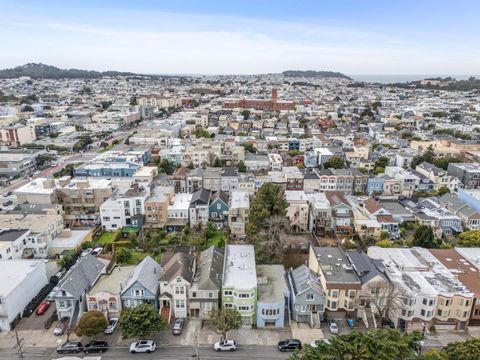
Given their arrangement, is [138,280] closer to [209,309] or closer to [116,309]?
[116,309]

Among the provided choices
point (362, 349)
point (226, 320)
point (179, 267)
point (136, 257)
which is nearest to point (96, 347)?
point (179, 267)

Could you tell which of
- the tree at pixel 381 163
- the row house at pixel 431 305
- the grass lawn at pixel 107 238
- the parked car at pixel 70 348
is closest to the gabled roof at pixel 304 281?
the row house at pixel 431 305

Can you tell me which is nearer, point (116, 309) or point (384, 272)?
point (116, 309)

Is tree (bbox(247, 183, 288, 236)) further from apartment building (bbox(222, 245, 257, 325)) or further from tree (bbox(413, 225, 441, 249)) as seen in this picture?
tree (bbox(413, 225, 441, 249))

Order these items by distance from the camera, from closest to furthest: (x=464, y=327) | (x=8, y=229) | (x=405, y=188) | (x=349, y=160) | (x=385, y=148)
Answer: (x=464, y=327)
(x=8, y=229)
(x=405, y=188)
(x=349, y=160)
(x=385, y=148)

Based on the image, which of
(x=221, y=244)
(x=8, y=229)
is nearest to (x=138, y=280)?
(x=221, y=244)

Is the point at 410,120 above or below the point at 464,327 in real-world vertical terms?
above

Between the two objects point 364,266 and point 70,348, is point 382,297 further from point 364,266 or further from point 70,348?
point 70,348
